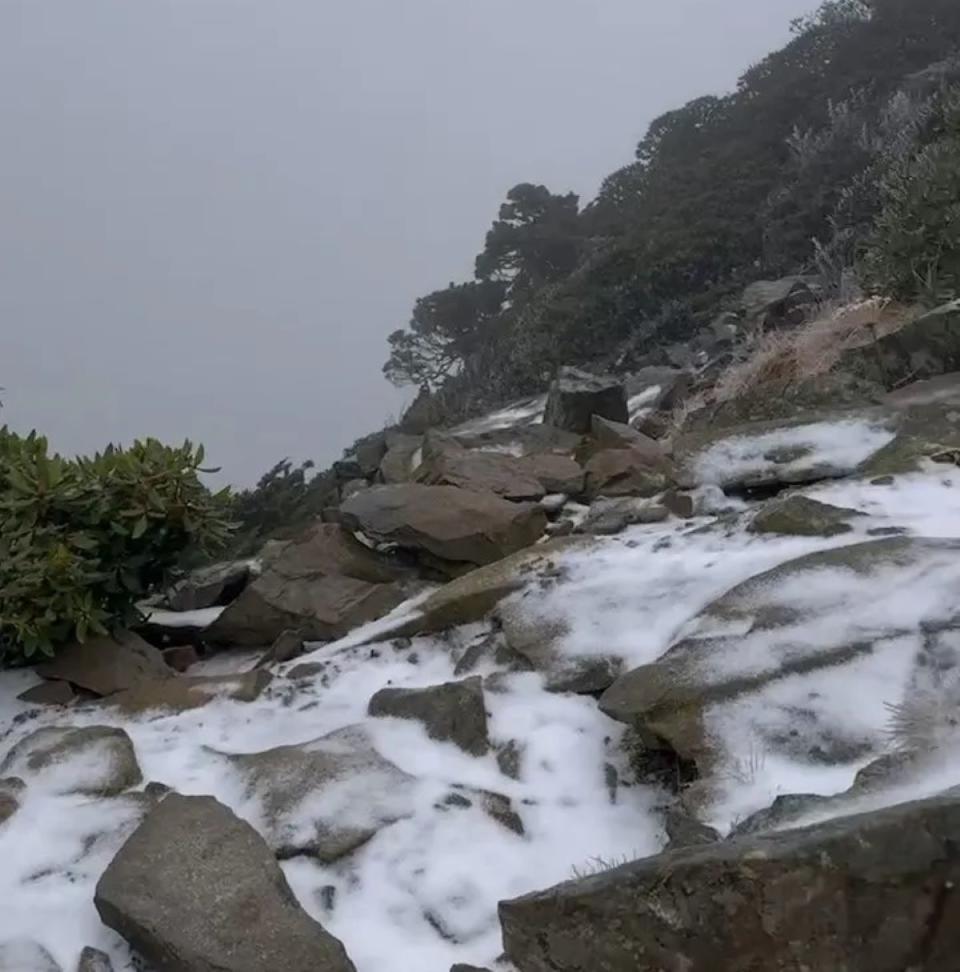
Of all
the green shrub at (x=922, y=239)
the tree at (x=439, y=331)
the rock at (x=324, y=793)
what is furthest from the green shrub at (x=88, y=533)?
the tree at (x=439, y=331)

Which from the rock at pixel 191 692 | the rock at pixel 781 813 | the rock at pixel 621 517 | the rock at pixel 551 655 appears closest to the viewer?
the rock at pixel 781 813

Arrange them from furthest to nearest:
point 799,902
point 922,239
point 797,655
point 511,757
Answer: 1. point 922,239
2. point 511,757
3. point 797,655
4. point 799,902

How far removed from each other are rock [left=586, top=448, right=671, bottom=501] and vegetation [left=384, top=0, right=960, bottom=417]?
256cm

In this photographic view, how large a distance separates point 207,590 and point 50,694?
1320 mm

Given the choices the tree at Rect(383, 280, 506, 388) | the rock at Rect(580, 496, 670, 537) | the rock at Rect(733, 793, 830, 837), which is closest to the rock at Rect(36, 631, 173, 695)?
the rock at Rect(580, 496, 670, 537)

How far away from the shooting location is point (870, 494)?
465 cm

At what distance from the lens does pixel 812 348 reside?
7105 mm

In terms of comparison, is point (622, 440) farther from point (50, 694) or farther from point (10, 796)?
point (10, 796)

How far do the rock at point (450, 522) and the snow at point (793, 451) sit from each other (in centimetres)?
95

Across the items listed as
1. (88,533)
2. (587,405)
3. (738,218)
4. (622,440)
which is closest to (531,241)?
(738,218)

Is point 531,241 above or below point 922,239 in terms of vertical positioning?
above

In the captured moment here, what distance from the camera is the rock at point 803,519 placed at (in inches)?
168

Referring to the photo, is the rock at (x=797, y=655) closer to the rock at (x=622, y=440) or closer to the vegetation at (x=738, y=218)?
the rock at (x=622, y=440)

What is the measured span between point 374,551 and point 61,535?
5.16 ft
